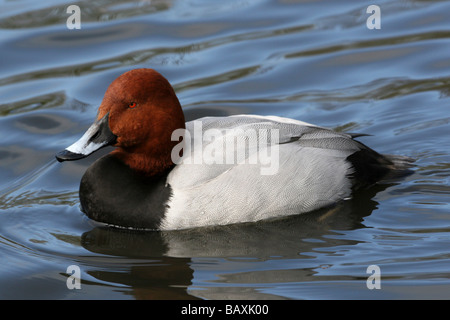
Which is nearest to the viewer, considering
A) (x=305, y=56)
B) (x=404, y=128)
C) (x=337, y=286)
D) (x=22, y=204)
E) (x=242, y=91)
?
(x=337, y=286)

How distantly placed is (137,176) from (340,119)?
2.50 metres

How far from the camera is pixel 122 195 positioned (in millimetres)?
5473

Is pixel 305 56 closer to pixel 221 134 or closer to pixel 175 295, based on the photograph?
pixel 221 134

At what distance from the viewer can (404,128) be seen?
7004mm

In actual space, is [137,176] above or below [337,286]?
above

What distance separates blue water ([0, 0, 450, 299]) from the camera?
4816mm

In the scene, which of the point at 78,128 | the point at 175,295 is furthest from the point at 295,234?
the point at 78,128

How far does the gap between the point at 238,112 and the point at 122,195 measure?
2.40m

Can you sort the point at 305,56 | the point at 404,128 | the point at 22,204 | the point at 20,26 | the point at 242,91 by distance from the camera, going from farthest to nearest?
the point at 20,26, the point at 305,56, the point at 242,91, the point at 404,128, the point at 22,204
